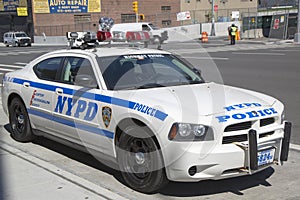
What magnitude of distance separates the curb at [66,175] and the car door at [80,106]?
0.42 metres

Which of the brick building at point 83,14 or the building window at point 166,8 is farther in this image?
the building window at point 166,8

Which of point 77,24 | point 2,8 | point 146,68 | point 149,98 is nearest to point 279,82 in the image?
point 146,68

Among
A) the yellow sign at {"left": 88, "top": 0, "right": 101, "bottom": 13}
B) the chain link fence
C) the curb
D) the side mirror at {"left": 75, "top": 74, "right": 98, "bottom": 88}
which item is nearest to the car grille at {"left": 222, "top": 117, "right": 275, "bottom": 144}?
the curb

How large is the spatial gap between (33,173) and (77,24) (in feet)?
183

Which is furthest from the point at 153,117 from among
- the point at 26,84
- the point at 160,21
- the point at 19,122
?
the point at 160,21

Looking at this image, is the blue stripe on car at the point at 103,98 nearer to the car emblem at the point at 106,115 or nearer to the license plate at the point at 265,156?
the car emblem at the point at 106,115

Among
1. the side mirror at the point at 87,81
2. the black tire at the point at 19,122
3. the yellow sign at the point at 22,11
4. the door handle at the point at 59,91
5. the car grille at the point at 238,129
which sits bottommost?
the black tire at the point at 19,122

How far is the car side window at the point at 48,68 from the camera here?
6.24 m

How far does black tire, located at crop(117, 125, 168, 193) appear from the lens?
456 cm

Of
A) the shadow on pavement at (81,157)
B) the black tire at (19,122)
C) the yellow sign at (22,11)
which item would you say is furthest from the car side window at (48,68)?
the yellow sign at (22,11)

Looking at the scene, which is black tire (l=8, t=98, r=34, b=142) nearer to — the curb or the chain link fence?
the curb

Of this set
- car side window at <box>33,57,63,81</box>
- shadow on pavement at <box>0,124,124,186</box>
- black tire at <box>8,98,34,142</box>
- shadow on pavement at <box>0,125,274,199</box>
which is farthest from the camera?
black tire at <box>8,98,34,142</box>

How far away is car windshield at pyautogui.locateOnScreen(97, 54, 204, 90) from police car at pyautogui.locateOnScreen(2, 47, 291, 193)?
1 cm

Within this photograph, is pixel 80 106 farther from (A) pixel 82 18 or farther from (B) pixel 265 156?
(A) pixel 82 18
